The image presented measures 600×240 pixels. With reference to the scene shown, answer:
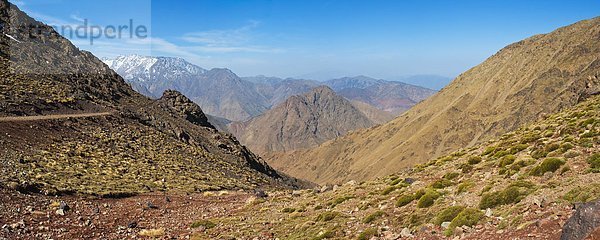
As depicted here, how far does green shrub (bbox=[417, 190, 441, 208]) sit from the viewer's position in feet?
78.7

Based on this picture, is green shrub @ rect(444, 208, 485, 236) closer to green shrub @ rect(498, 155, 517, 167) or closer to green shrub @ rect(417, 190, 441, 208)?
green shrub @ rect(417, 190, 441, 208)

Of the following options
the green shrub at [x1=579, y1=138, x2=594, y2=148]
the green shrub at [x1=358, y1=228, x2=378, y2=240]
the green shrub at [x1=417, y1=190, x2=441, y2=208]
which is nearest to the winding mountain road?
the green shrub at [x1=358, y1=228, x2=378, y2=240]

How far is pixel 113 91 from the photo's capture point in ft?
364

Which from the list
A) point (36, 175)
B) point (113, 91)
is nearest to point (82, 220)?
point (36, 175)

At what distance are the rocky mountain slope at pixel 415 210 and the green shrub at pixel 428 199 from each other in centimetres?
6

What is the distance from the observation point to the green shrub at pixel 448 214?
19922 millimetres

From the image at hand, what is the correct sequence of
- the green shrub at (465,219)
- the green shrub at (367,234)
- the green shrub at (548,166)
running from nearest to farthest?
1. the green shrub at (465,219)
2. the green shrub at (367,234)
3. the green shrub at (548,166)

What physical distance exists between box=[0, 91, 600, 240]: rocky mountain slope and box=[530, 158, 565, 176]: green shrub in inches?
2.3

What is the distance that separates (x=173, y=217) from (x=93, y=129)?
46.0 meters

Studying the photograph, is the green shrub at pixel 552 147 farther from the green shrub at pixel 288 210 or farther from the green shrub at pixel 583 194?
the green shrub at pixel 288 210

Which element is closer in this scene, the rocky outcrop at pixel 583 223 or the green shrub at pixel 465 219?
the rocky outcrop at pixel 583 223

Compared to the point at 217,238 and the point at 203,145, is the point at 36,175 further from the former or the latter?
the point at 203,145

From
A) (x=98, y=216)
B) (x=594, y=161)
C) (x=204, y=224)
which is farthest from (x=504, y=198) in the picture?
A: (x=98, y=216)

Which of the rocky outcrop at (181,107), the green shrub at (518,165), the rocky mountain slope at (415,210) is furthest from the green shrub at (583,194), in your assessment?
the rocky outcrop at (181,107)
